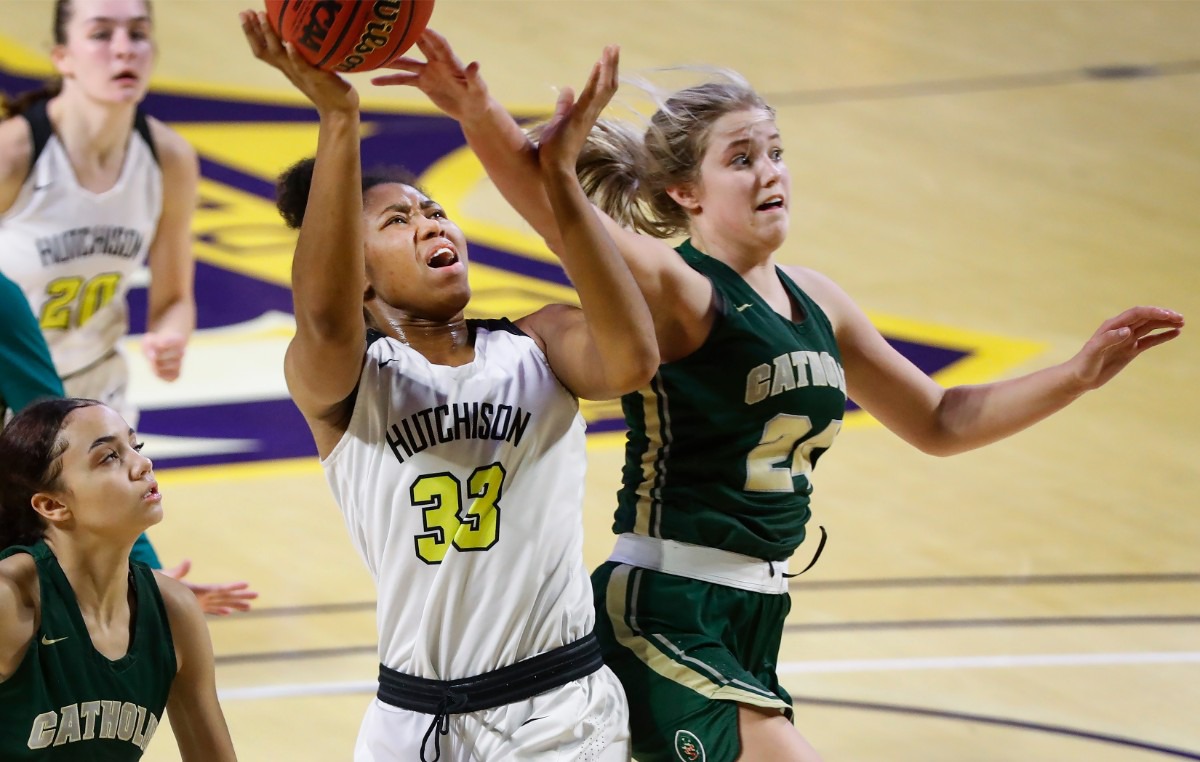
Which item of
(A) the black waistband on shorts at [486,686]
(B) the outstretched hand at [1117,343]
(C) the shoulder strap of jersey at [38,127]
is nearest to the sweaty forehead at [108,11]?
(C) the shoulder strap of jersey at [38,127]

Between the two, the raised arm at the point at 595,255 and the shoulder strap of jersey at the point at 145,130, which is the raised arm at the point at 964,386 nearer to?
the raised arm at the point at 595,255

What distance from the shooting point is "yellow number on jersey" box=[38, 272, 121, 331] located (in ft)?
19.4

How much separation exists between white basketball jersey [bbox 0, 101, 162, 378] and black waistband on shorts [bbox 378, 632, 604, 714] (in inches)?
119

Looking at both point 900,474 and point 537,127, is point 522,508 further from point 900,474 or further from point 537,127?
point 900,474

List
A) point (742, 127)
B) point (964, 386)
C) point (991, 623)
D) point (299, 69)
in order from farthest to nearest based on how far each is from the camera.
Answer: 1. point (991, 623)
2. point (964, 386)
3. point (742, 127)
4. point (299, 69)

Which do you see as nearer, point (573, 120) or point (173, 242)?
point (573, 120)

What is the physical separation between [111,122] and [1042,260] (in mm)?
5696

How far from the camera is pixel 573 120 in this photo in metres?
3.20

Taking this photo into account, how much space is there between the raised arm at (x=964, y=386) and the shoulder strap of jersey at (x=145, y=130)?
3.11 meters

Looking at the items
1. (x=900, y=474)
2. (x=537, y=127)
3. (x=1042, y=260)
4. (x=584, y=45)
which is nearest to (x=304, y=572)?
(x=900, y=474)

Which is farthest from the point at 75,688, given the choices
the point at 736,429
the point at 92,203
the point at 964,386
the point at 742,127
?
the point at 92,203

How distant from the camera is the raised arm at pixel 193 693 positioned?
3.58 metres

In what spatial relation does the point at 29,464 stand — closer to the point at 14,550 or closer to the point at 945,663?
the point at 14,550

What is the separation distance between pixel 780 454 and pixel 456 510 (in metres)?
0.83
